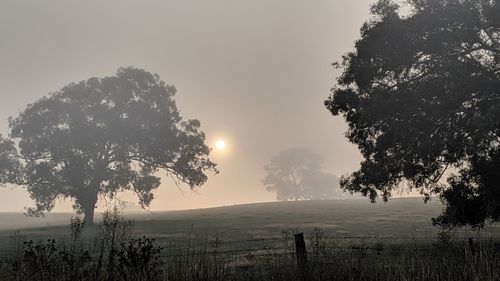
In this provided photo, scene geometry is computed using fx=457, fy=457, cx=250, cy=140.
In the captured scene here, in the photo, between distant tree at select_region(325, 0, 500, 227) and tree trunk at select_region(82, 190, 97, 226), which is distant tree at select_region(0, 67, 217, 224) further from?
distant tree at select_region(325, 0, 500, 227)

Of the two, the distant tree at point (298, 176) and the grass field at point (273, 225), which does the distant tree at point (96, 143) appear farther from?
the distant tree at point (298, 176)

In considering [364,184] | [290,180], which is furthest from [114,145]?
[290,180]

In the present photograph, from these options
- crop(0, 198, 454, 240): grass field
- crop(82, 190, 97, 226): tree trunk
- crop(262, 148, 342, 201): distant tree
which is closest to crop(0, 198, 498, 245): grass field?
crop(0, 198, 454, 240): grass field

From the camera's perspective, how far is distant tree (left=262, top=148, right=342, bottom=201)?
5325 inches

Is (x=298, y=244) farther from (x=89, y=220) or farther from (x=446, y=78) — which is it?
(x=89, y=220)

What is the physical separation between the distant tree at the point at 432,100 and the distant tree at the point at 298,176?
376 feet

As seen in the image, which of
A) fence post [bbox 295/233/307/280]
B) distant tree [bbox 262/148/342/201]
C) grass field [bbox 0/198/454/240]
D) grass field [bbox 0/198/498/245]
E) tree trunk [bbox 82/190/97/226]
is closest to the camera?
fence post [bbox 295/233/307/280]

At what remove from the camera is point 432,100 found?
18688 mm

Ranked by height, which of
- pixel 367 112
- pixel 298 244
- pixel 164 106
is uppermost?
pixel 164 106

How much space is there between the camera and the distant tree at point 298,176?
5325 inches

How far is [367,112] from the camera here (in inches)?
760

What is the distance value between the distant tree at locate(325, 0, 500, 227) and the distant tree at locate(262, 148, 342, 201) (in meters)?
115

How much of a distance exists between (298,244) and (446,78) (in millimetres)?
12040

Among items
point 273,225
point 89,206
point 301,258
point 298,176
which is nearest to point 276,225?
point 273,225
